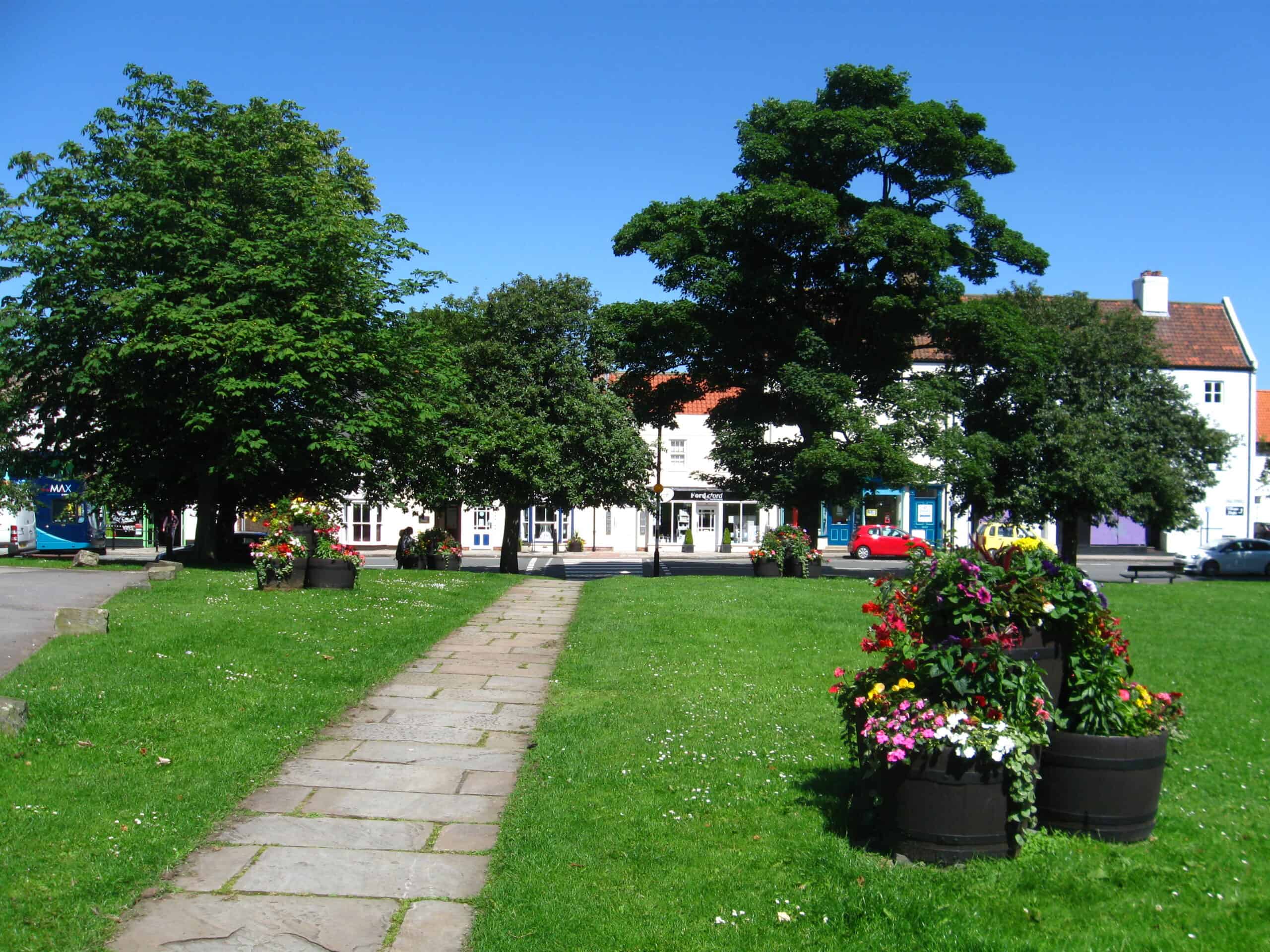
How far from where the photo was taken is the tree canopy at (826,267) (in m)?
26.9

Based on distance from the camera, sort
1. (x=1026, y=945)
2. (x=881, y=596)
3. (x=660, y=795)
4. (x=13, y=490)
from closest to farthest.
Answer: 1. (x=1026, y=945)
2. (x=881, y=596)
3. (x=660, y=795)
4. (x=13, y=490)

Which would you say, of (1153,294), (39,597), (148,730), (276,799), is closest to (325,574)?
(39,597)

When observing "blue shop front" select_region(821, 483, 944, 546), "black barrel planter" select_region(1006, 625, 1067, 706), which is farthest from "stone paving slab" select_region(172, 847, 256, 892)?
"blue shop front" select_region(821, 483, 944, 546)

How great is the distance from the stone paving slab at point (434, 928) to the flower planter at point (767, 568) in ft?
71.7

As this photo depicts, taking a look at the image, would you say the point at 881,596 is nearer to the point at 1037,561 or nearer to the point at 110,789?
the point at 1037,561

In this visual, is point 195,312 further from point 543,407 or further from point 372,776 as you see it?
point 372,776

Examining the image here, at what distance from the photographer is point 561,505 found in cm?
2838

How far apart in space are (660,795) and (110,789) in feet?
10.3

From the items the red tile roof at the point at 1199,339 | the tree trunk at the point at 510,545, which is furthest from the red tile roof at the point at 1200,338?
the tree trunk at the point at 510,545

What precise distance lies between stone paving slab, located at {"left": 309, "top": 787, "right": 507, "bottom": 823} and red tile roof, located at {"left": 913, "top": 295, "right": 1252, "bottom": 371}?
4623 centimetres

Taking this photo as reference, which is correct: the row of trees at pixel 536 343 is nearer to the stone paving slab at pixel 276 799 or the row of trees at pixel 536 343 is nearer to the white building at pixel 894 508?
the stone paving slab at pixel 276 799

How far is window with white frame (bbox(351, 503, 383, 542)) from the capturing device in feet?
178

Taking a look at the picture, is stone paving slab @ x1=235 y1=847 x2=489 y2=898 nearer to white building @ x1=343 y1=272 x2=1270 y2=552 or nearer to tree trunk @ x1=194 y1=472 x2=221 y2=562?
tree trunk @ x1=194 y1=472 x2=221 y2=562

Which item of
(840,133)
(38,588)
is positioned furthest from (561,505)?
(38,588)
